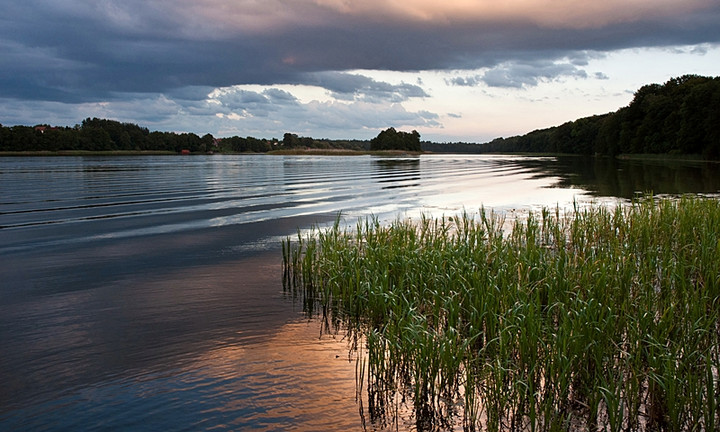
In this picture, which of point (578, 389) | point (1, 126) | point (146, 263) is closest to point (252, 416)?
point (578, 389)

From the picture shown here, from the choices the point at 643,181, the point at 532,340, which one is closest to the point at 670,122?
the point at 643,181

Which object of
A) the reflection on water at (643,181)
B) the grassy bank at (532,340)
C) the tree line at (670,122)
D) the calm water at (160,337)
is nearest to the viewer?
the grassy bank at (532,340)

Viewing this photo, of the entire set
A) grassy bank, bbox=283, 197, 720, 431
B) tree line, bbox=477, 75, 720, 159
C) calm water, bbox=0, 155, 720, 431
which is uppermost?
tree line, bbox=477, 75, 720, 159

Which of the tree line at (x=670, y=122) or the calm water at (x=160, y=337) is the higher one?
the tree line at (x=670, y=122)

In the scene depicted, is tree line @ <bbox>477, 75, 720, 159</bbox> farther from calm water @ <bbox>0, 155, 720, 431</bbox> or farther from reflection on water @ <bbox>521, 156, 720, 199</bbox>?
calm water @ <bbox>0, 155, 720, 431</bbox>

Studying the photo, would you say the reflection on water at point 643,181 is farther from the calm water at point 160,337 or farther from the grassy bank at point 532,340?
the calm water at point 160,337

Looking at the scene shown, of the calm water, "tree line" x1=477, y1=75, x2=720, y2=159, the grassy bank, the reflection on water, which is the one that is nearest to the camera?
the grassy bank

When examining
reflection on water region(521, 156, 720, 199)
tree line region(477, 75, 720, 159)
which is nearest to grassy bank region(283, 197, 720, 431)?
reflection on water region(521, 156, 720, 199)

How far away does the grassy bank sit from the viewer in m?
6.35

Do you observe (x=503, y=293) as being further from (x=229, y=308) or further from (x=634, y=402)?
(x=229, y=308)

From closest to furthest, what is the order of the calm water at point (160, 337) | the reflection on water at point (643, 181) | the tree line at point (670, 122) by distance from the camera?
the calm water at point (160, 337), the reflection on water at point (643, 181), the tree line at point (670, 122)

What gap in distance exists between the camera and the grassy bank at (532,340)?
6352 millimetres

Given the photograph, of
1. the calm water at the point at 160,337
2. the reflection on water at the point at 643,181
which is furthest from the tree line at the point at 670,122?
the calm water at the point at 160,337

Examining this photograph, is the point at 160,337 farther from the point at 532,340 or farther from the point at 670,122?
the point at 670,122
